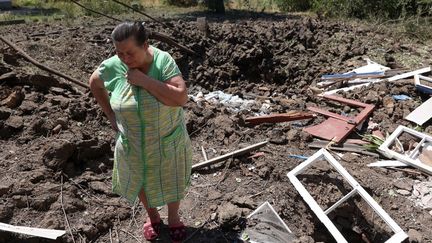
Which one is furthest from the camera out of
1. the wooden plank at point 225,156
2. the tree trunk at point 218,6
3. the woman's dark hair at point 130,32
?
the tree trunk at point 218,6

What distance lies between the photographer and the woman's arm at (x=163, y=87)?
251 cm

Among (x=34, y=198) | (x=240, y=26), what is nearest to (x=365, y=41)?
(x=240, y=26)

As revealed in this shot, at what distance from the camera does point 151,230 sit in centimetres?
339

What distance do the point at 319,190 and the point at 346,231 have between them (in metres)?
0.48

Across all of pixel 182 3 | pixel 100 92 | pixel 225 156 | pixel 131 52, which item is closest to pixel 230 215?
pixel 225 156

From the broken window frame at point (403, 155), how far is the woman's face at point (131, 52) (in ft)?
11.3

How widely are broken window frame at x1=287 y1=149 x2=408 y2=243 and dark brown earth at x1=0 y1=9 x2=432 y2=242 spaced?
0.13 metres

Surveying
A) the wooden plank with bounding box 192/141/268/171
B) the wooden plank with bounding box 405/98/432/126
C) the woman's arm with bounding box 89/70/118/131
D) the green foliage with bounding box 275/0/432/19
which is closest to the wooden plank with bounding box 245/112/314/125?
the wooden plank with bounding box 192/141/268/171

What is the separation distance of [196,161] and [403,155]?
2.34 meters

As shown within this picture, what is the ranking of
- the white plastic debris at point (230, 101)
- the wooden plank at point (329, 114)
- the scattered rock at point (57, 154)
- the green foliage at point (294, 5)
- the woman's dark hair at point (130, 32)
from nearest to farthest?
the woman's dark hair at point (130, 32) → the scattered rock at point (57, 154) → the wooden plank at point (329, 114) → the white plastic debris at point (230, 101) → the green foliage at point (294, 5)

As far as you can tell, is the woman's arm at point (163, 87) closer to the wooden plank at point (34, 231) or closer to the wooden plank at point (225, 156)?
the wooden plank at point (34, 231)

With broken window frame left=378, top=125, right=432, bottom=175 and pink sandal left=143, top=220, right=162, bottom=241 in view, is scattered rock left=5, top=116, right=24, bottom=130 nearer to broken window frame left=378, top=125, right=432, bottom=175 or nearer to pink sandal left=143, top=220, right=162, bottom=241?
pink sandal left=143, top=220, right=162, bottom=241

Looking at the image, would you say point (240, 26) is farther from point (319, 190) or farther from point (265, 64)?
point (319, 190)

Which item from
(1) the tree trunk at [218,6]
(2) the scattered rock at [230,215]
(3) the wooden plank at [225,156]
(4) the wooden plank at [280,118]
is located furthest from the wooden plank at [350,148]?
(1) the tree trunk at [218,6]
